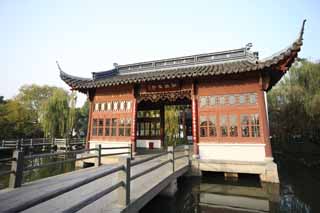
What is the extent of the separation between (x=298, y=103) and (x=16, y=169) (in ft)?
53.9

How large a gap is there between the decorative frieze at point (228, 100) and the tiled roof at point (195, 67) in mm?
987

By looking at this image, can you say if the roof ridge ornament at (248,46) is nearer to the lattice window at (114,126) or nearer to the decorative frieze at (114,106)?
the decorative frieze at (114,106)

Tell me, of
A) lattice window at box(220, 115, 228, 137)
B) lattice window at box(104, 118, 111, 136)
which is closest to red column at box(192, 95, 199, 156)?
lattice window at box(220, 115, 228, 137)

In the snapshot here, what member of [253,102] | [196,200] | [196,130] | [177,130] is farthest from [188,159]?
[177,130]

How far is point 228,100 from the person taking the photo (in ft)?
22.9

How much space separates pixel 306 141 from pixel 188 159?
48.0 ft

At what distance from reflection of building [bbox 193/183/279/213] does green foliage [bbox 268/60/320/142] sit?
32.3ft

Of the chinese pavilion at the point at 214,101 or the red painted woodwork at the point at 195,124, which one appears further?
the red painted woodwork at the point at 195,124

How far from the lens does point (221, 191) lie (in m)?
5.22

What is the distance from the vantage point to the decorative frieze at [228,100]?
22.0ft

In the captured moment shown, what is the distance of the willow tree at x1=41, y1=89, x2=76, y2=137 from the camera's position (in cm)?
1911

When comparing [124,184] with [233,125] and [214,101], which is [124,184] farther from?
[214,101]

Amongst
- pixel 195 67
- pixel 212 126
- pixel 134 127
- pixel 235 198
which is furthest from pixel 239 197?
pixel 195 67

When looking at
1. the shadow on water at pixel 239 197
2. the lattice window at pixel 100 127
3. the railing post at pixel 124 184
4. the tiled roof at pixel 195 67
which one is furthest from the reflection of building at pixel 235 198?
the lattice window at pixel 100 127
